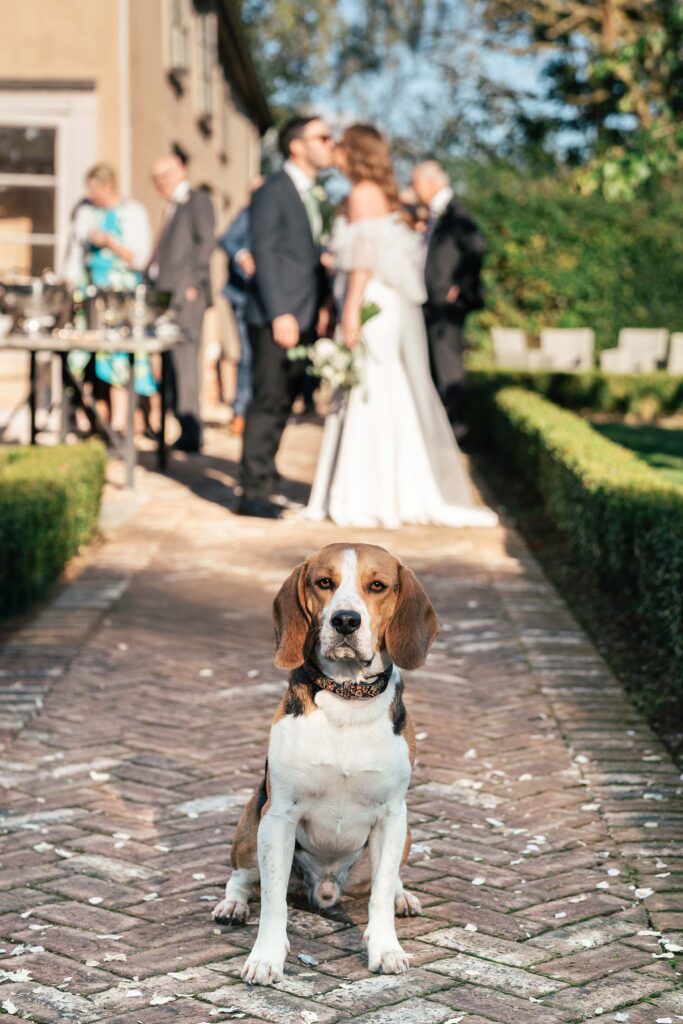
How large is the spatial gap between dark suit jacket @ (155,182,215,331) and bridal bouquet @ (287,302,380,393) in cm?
306

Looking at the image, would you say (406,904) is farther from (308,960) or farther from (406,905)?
A: (308,960)

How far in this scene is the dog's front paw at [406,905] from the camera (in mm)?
3549

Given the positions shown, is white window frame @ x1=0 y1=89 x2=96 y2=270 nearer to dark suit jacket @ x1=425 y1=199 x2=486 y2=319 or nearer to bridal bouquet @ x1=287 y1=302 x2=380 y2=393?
dark suit jacket @ x1=425 y1=199 x2=486 y2=319

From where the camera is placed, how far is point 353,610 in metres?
3.12

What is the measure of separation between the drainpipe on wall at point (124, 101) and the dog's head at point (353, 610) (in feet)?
35.1

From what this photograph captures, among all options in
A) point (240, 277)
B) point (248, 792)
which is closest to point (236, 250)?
point (240, 277)

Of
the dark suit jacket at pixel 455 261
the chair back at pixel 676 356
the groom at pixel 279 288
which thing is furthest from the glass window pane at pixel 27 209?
the chair back at pixel 676 356

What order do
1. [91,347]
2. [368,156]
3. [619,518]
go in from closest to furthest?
1. [619,518]
2. [368,156]
3. [91,347]

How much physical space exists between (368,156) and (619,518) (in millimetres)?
3148

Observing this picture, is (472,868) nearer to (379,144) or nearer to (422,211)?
(379,144)

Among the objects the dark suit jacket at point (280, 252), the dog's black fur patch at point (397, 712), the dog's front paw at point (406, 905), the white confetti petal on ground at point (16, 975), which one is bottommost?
the white confetti petal on ground at point (16, 975)

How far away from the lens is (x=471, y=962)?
3309 mm

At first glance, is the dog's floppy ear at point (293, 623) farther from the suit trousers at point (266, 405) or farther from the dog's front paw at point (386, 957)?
the suit trousers at point (266, 405)

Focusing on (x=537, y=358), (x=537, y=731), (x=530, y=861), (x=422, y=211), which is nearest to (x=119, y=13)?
(x=422, y=211)
